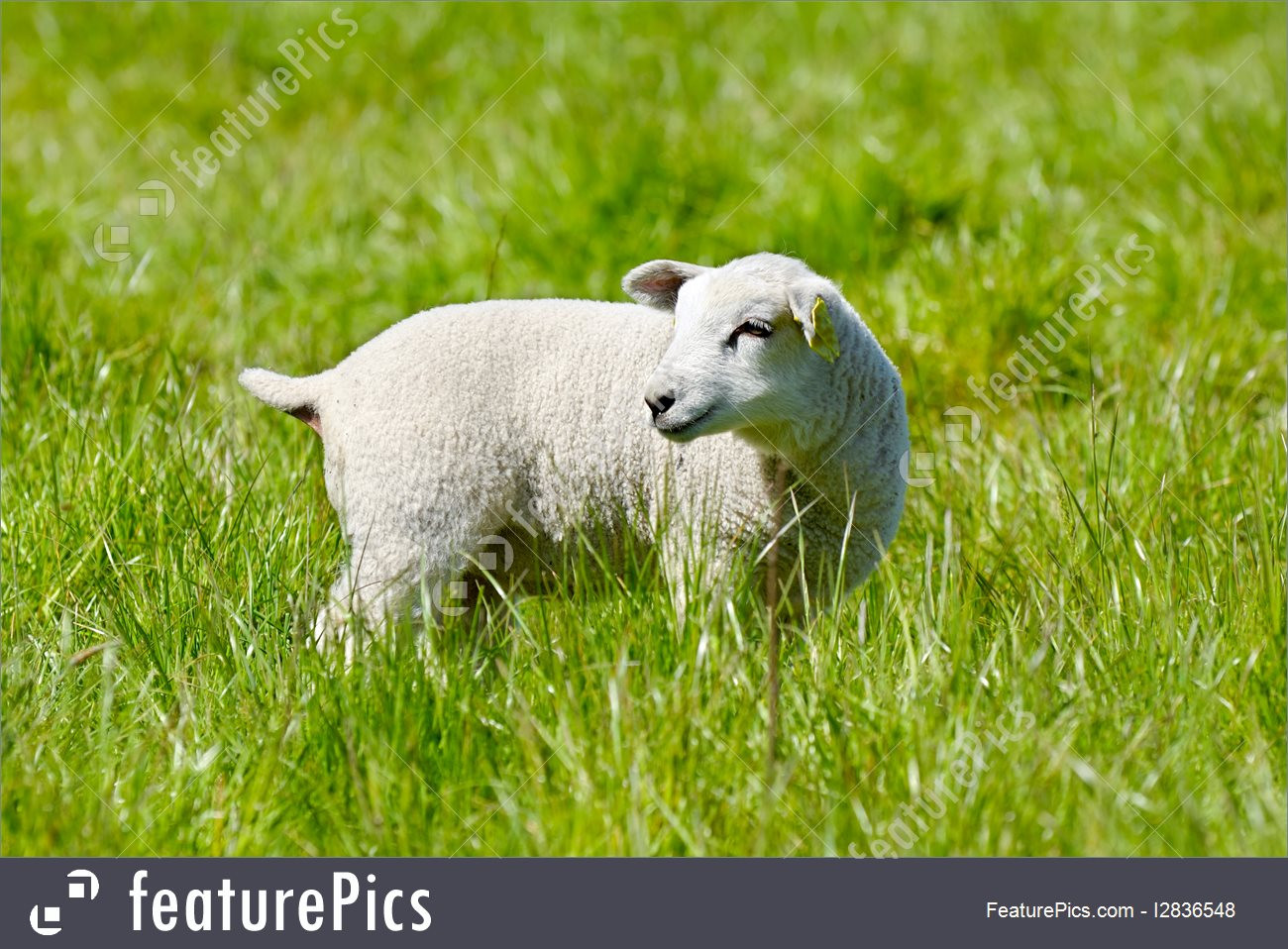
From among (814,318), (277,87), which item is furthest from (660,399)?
(277,87)

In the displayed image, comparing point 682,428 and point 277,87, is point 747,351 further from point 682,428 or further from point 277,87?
point 277,87

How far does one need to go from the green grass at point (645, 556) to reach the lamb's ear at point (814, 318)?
0.47 meters

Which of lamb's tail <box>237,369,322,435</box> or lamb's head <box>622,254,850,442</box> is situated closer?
lamb's head <box>622,254,850,442</box>

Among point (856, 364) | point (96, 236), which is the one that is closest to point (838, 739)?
point (856, 364)

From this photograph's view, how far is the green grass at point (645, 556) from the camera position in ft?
8.18

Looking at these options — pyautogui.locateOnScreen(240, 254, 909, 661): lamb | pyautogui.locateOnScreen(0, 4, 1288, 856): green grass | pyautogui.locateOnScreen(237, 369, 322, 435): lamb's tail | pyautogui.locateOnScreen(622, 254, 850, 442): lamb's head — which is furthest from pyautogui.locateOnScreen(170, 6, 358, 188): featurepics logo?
pyautogui.locateOnScreen(622, 254, 850, 442): lamb's head

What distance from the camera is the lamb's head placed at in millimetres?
2832

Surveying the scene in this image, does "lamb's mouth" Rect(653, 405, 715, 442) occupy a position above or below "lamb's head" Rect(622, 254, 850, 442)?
below

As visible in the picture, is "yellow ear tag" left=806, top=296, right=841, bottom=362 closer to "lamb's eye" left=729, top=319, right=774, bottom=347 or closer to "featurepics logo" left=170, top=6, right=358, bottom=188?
"lamb's eye" left=729, top=319, right=774, bottom=347

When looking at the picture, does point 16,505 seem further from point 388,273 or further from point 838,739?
point 388,273

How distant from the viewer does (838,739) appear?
2533 mm

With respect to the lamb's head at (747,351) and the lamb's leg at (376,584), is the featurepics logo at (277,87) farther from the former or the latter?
the lamb's head at (747,351)

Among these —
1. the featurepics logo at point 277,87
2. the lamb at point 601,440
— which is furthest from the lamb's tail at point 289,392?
the featurepics logo at point 277,87

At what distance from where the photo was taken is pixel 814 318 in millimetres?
2912
